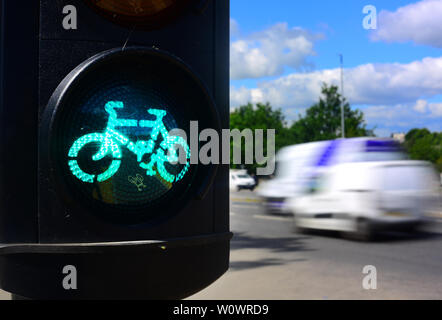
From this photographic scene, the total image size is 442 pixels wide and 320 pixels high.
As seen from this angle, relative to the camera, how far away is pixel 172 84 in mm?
1198

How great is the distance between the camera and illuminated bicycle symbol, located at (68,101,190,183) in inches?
43.1

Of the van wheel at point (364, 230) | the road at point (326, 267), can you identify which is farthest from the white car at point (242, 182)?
the van wheel at point (364, 230)

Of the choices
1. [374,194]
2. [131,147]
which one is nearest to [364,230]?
[374,194]

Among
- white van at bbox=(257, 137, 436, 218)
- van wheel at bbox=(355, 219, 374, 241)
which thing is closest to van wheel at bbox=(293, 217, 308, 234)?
white van at bbox=(257, 137, 436, 218)

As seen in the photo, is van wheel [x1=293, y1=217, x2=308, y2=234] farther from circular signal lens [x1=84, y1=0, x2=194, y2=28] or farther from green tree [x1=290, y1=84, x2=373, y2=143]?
green tree [x1=290, y1=84, x2=373, y2=143]

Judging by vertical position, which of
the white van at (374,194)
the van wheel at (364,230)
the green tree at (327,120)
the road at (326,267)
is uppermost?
the green tree at (327,120)

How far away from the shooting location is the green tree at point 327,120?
1138 inches

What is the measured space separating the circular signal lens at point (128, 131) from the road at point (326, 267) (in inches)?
129

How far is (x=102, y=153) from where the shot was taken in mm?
1104

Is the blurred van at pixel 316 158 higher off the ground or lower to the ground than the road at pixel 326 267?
higher

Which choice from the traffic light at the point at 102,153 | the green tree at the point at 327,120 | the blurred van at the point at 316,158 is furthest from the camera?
the green tree at the point at 327,120

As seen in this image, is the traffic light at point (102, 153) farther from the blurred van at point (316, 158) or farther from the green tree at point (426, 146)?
the green tree at point (426, 146)

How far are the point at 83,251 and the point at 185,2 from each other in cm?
56

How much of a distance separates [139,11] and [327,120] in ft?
93.8
